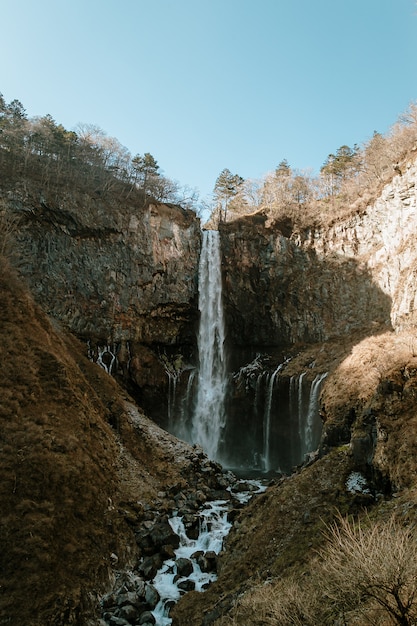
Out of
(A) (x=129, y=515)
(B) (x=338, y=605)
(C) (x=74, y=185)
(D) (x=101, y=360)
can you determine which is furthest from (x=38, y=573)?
(C) (x=74, y=185)

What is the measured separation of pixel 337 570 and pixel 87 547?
10283 mm

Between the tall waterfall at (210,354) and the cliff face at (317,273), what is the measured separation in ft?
3.75

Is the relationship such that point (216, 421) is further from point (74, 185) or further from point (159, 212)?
point (74, 185)

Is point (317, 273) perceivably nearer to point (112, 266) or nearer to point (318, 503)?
point (112, 266)

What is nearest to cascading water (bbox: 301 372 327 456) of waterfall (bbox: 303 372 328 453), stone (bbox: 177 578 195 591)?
waterfall (bbox: 303 372 328 453)

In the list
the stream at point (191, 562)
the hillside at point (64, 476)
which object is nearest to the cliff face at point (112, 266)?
the hillside at point (64, 476)

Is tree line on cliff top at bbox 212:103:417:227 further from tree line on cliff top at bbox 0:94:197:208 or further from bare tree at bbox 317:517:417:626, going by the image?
bare tree at bbox 317:517:417:626

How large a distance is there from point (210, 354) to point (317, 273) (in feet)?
42.2

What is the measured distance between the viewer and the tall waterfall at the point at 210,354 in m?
33.7

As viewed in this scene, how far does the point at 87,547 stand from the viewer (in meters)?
12.7

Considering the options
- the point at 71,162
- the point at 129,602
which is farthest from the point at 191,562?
the point at 71,162

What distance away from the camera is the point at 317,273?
3659 centimetres

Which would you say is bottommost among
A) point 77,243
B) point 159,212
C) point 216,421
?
point 216,421

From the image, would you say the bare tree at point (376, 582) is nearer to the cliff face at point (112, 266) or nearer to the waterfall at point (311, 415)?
the waterfall at point (311, 415)
